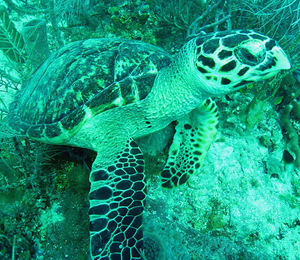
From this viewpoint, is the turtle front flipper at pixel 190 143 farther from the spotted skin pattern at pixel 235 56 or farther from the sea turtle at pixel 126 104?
the spotted skin pattern at pixel 235 56

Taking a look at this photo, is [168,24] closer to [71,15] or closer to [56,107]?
[71,15]

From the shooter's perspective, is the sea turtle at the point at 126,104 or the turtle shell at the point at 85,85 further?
the turtle shell at the point at 85,85

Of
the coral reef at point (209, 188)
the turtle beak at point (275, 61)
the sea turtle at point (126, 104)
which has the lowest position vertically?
the coral reef at point (209, 188)

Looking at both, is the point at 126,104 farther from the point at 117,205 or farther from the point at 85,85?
the point at 117,205

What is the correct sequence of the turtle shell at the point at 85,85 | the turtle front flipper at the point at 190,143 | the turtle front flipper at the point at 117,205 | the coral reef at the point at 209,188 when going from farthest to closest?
1. the turtle front flipper at the point at 190,143
2. the turtle shell at the point at 85,85
3. the coral reef at the point at 209,188
4. the turtle front flipper at the point at 117,205

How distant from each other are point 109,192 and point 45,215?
709mm

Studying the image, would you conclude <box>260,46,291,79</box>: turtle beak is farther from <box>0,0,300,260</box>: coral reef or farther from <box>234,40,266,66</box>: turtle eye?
<box>0,0,300,260</box>: coral reef

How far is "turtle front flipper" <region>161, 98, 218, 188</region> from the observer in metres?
2.01

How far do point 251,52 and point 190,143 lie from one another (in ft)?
3.92

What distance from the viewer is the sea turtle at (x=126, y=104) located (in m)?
1.32

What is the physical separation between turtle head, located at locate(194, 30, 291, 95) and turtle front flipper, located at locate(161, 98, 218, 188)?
691 millimetres

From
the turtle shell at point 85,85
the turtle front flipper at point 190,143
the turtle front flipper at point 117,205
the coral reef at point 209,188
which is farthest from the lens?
the turtle front flipper at point 190,143

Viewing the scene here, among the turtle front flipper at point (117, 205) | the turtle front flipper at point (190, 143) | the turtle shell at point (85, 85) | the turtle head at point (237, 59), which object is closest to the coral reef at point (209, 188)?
the turtle front flipper at point (190, 143)

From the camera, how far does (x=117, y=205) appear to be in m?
1.39
